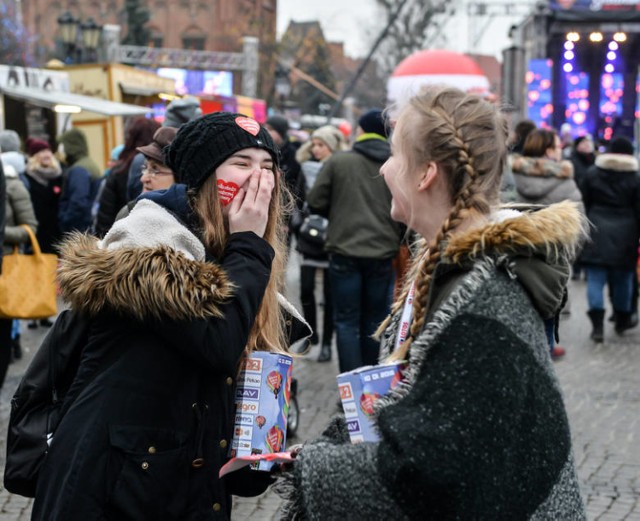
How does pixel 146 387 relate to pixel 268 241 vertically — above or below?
below

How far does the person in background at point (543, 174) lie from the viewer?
903 cm

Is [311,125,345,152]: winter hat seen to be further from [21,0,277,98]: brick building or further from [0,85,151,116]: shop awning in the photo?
[21,0,277,98]: brick building

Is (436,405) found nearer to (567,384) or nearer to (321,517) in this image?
(321,517)

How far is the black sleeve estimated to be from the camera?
2332 millimetres

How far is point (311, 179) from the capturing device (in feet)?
30.8

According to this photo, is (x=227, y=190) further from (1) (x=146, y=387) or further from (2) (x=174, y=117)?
(2) (x=174, y=117)

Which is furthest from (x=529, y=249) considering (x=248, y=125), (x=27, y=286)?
(x=27, y=286)

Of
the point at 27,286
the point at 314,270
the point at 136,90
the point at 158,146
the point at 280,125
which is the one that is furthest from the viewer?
the point at 136,90

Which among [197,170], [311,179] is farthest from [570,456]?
[311,179]

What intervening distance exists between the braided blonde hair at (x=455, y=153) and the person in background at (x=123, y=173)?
4513 mm

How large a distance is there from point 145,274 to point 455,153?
780 mm

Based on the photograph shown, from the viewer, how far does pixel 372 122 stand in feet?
22.7

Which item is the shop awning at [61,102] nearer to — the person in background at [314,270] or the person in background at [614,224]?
the person in background at [314,270]

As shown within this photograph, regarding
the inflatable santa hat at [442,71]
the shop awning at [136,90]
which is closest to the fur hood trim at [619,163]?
the inflatable santa hat at [442,71]
